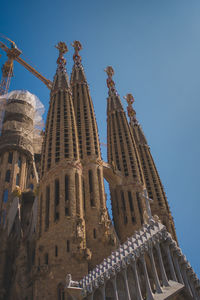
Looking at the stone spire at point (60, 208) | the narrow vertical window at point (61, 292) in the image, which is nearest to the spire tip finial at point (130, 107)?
the stone spire at point (60, 208)

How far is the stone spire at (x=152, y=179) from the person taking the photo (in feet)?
131

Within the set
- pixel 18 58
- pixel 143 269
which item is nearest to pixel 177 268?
pixel 143 269

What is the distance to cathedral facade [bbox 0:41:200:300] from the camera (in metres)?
20.6

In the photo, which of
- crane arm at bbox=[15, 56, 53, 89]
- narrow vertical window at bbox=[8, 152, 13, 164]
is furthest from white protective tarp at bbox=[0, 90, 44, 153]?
crane arm at bbox=[15, 56, 53, 89]

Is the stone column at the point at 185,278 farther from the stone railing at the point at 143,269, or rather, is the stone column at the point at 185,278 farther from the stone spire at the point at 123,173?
the stone spire at the point at 123,173

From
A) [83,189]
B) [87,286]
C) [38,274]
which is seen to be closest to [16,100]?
[83,189]

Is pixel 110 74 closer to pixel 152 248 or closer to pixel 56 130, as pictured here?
pixel 56 130

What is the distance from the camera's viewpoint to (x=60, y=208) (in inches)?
1133

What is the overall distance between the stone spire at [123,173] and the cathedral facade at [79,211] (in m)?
0.12

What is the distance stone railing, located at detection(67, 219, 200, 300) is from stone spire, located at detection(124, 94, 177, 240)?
58.4ft

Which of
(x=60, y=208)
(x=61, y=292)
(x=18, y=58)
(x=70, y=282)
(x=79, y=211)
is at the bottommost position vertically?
(x=70, y=282)

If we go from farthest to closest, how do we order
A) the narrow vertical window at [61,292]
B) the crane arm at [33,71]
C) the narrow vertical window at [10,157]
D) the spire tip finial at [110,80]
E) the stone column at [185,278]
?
the crane arm at [33,71] < the spire tip finial at [110,80] < the narrow vertical window at [10,157] < the narrow vertical window at [61,292] < the stone column at [185,278]

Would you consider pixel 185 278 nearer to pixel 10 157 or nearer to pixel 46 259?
pixel 46 259

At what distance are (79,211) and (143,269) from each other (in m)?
10.7
